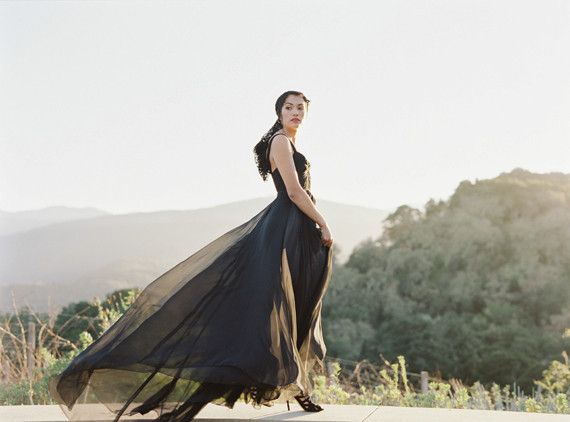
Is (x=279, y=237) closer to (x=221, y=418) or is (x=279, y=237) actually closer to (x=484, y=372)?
(x=221, y=418)

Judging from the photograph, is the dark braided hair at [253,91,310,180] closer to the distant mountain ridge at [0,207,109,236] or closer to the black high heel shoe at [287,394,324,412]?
the black high heel shoe at [287,394,324,412]

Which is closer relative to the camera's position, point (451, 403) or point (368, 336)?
point (451, 403)

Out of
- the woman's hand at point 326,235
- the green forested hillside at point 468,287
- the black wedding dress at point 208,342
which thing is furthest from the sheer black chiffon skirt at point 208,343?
the green forested hillside at point 468,287

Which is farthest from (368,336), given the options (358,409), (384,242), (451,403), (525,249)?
(358,409)

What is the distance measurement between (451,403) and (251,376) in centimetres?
266

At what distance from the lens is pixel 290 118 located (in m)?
3.92

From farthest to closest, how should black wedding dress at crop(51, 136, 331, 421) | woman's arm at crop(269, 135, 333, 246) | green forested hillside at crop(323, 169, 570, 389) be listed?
green forested hillside at crop(323, 169, 570, 389)
woman's arm at crop(269, 135, 333, 246)
black wedding dress at crop(51, 136, 331, 421)

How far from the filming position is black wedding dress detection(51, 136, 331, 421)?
3.48 metres

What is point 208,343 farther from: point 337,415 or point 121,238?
point 121,238

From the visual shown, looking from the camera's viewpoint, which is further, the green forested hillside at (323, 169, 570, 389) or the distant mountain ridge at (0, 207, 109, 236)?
the distant mountain ridge at (0, 207, 109, 236)

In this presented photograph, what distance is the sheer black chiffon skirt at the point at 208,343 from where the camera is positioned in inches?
137

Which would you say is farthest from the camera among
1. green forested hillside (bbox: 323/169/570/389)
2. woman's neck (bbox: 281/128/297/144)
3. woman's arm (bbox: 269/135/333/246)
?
green forested hillside (bbox: 323/169/570/389)

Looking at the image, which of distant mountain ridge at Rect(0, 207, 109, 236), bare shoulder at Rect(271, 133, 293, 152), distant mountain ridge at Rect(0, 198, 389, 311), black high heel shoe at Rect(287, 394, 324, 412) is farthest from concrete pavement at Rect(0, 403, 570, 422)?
distant mountain ridge at Rect(0, 207, 109, 236)

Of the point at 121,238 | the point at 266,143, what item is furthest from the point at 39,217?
the point at 266,143
